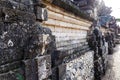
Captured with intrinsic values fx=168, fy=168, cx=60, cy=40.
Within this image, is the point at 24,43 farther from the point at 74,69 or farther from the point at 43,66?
the point at 74,69

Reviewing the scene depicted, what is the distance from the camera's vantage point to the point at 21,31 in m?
1.98

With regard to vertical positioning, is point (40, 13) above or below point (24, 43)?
above

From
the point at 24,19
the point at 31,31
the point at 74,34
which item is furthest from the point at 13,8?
the point at 74,34

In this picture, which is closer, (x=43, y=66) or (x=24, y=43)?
(x=24, y=43)

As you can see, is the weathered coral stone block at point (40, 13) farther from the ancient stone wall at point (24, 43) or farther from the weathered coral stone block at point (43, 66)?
the weathered coral stone block at point (43, 66)

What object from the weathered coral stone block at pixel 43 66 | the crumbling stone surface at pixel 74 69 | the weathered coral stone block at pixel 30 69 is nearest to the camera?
the weathered coral stone block at pixel 30 69

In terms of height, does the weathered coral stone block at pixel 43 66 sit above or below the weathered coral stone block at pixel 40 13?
below

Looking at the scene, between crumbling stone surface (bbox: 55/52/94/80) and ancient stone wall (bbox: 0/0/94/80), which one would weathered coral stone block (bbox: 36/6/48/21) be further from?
crumbling stone surface (bbox: 55/52/94/80)

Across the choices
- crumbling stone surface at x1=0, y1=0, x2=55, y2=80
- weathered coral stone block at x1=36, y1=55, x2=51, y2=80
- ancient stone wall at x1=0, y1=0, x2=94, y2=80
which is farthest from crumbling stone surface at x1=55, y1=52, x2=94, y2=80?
crumbling stone surface at x1=0, y1=0, x2=55, y2=80

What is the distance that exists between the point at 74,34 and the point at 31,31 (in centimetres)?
287

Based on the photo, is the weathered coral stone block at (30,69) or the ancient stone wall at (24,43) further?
the weathered coral stone block at (30,69)

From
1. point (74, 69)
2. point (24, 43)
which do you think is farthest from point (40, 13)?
point (74, 69)

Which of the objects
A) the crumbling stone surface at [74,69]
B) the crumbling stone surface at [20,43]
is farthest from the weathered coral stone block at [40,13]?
the crumbling stone surface at [74,69]

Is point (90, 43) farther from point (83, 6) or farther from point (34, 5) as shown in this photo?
point (34, 5)
